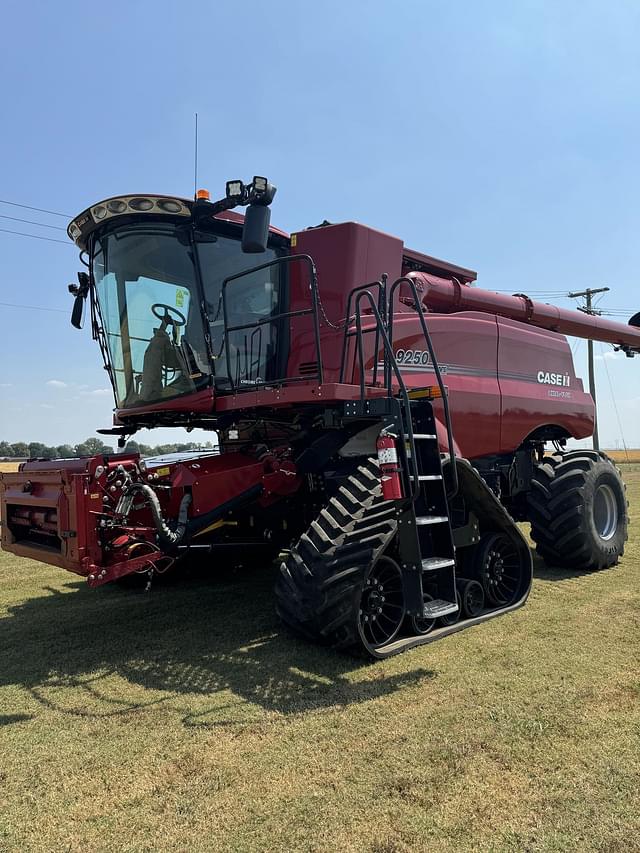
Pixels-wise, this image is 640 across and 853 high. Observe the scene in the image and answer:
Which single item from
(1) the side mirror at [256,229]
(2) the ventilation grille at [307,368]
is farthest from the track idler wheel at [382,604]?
(1) the side mirror at [256,229]

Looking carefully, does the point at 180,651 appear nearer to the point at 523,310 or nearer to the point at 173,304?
the point at 173,304

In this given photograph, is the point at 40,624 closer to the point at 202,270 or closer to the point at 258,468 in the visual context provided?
the point at 258,468

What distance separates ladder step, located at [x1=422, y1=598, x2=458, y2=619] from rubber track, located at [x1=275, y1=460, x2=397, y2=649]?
1.85ft

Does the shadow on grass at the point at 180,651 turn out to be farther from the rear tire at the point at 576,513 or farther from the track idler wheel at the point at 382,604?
the rear tire at the point at 576,513

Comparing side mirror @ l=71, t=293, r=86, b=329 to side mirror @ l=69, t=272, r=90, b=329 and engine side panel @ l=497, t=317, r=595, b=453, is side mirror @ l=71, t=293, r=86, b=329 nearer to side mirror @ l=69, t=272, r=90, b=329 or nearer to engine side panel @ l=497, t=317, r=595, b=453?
side mirror @ l=69, t=272, r=90, b=329

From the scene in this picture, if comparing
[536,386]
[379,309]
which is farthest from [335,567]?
[536,386]

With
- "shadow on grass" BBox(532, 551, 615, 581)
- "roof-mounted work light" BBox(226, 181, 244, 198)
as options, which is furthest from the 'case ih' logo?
"roof-mounted work light" BBox(226, 181, 244, 198)

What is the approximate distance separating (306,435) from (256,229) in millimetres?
1860

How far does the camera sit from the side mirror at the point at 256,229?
424cm

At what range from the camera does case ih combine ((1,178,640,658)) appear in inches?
165

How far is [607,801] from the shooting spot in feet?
8.09

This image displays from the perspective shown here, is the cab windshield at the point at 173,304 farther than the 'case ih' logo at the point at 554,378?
No

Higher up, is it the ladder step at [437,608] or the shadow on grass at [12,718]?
the ladder step at [437,608]

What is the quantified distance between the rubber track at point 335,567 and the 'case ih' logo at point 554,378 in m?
3.91
